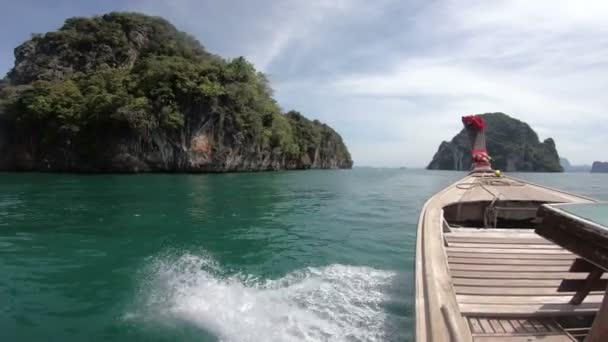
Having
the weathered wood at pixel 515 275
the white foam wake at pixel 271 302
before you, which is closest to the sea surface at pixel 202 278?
the white foam wake at pixel 271 302

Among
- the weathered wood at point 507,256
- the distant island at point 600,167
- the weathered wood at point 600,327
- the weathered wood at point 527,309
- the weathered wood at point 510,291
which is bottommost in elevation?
the weathered wood at point 527,309

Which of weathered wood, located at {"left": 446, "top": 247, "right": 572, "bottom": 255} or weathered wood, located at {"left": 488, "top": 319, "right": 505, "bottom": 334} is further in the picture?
weathered wood, located at {"left": 446, "top": 247, "right": 572, "bottom": 255}

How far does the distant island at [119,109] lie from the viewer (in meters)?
36.5

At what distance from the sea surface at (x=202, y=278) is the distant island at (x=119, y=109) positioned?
92.7 feet

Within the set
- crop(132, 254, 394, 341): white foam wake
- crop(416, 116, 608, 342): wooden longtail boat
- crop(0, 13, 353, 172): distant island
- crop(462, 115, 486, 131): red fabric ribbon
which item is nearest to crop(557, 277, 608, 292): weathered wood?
crop(416, 116, 608, 342): wooden longtail boat

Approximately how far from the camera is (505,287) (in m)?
2.88

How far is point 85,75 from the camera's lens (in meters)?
43.5

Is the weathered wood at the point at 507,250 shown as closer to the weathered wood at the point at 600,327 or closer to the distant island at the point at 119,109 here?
the weathered wood at the point at 600,327

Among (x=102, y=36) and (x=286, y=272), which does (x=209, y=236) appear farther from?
(x=102, y=36)

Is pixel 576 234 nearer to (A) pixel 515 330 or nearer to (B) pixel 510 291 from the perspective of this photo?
(A) pixel 515 330

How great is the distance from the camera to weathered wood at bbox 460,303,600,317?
2396mm

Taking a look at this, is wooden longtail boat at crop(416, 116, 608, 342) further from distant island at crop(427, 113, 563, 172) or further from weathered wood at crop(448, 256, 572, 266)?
distant island at crop(427, 113, 563, 172)

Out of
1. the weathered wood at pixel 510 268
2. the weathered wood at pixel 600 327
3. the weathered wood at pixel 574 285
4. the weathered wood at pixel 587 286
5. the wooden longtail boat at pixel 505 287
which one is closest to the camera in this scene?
the weathered wood at pixel 600 327

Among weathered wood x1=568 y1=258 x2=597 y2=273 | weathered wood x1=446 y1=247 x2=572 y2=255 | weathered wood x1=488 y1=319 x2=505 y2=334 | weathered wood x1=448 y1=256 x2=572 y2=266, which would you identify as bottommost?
weathered wood x1=488 y1=319 x2=505 y2=334
